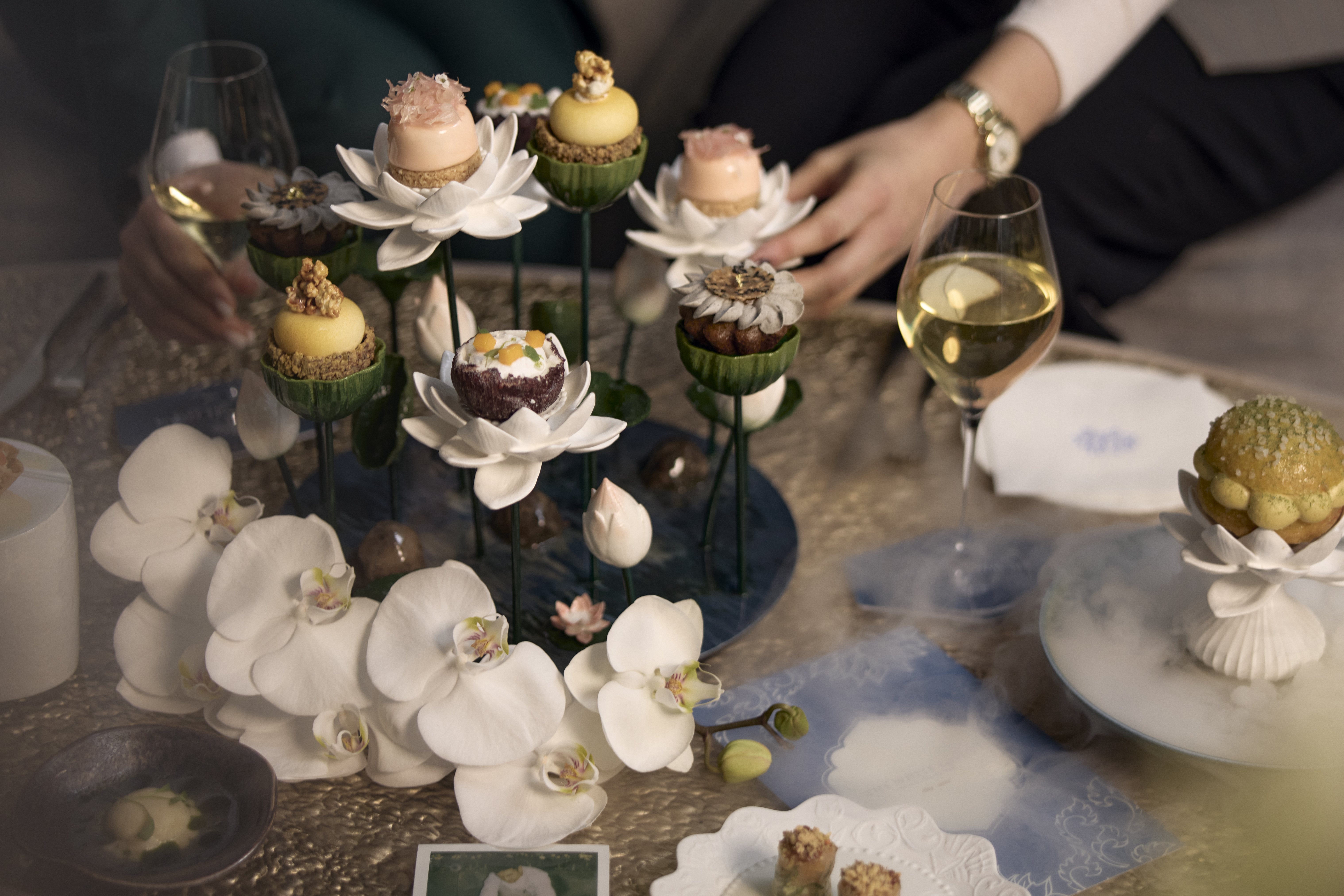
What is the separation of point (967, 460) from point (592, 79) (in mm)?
351

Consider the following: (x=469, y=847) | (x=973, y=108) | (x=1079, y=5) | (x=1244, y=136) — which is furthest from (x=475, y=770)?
(x=1244, y=136)

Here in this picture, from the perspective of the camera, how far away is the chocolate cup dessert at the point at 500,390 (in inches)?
20.3

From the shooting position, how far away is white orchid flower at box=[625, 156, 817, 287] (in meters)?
0.69

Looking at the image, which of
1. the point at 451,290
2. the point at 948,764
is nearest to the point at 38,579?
A: the point at 451,290

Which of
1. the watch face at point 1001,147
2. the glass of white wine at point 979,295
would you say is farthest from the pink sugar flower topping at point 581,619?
the watch face at point 1001,147

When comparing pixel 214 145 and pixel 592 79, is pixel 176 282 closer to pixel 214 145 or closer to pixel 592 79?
pixel 214 145

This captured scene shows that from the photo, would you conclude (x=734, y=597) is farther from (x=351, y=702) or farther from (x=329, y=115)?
(x=329, y=115)

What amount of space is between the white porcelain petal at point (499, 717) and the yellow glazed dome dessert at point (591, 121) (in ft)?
0.88

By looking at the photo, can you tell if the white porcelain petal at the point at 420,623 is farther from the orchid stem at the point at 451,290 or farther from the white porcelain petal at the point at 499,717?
the orchid stem at the point at 451,290

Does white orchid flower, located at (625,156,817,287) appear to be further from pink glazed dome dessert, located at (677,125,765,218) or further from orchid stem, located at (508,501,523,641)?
orchid stem, located at (508,501,523,641)

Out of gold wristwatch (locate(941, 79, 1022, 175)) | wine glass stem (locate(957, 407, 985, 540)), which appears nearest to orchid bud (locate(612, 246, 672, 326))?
wine glass stem (locate(957, 407, 985, 540))

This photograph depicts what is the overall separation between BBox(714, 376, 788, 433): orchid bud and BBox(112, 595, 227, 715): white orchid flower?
0.33 metres

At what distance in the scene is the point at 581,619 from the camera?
631 mm

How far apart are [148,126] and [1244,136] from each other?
120 cm
